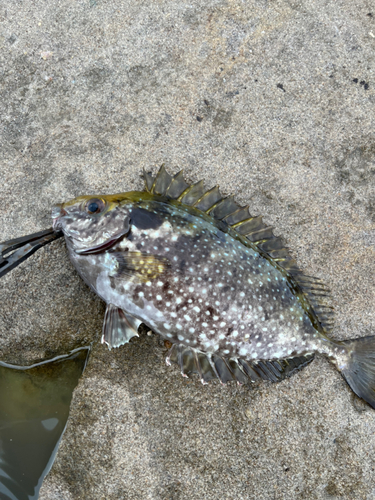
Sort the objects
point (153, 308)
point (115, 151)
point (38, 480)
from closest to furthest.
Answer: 1. point (153, 308)
2. point (38, 480)
3. point (115, 151)

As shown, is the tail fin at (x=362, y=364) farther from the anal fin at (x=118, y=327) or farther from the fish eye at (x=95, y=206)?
the fish eye at (x=95, y=206)

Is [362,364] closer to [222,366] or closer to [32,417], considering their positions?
[222,366]

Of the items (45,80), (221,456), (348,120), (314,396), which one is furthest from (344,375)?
(45,80)

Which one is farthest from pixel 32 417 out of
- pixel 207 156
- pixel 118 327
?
pixel 207 156

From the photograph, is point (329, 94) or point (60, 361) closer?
point (60, 361)

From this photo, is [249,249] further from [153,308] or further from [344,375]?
[344,375]

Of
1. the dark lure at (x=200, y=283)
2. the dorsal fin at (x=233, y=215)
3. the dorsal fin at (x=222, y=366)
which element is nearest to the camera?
the dark lure at (x=200, y=283)

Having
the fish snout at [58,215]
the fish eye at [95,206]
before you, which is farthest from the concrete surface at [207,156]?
the fish eye at [95,206]
